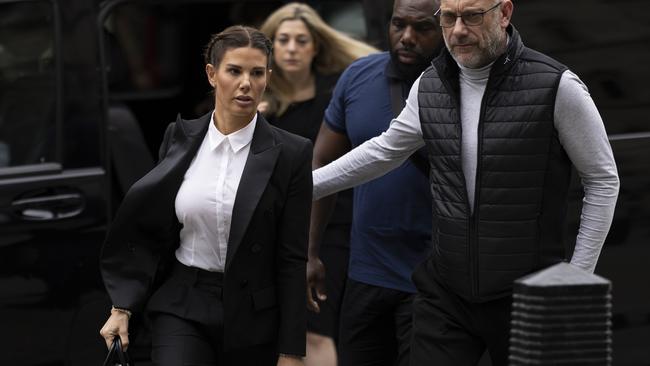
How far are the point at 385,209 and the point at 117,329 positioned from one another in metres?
1.12

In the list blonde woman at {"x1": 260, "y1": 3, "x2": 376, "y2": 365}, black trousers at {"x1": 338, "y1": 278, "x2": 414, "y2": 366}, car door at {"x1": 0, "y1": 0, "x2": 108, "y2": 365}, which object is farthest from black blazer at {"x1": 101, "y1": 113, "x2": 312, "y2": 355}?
blonde woman at {"x1": 260, "y1": 3, "x2": 376, "y2": 365}

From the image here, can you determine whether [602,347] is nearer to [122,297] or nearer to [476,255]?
[476,255]

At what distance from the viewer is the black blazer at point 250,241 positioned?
4504mm

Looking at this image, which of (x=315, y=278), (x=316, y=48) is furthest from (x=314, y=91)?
(x=315, y=278)

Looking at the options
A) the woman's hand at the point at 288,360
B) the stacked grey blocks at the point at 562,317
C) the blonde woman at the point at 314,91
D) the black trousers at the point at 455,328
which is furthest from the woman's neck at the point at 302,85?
the stacked grey blocks at the point at 562,317

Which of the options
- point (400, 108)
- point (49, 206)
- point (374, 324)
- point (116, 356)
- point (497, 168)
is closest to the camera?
point (497, 168)

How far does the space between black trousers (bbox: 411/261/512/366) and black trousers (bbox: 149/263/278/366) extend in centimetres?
50

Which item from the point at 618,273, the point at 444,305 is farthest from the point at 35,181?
the point at 618,273

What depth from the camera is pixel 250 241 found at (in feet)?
14.7

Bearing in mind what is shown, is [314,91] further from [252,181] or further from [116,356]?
[116,356]

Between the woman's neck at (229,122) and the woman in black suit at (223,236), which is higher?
the woman's neck at (229,122)

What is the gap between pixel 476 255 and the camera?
439 cm

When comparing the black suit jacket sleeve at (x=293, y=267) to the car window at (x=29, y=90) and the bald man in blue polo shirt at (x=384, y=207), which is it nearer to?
the bald man in blue polo shirt at (x=384, y=207)

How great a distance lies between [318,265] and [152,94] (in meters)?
3.52
